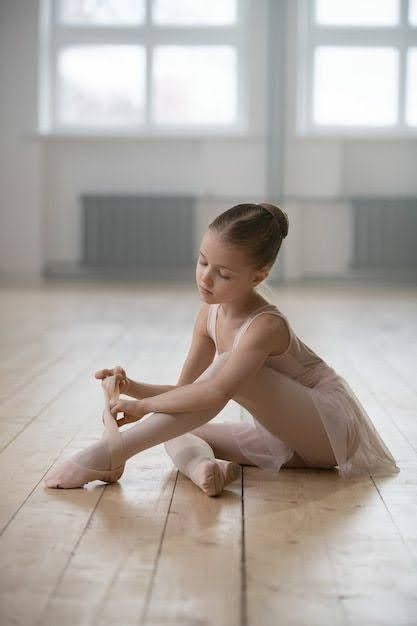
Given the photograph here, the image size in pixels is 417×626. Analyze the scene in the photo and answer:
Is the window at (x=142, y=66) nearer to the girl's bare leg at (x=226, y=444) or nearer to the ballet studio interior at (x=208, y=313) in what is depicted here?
the ballet studio interior at (x=208, y=313)

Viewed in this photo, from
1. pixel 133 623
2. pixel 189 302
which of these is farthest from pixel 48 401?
pixel 189 302

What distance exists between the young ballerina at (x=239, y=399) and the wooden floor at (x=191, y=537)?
45mm

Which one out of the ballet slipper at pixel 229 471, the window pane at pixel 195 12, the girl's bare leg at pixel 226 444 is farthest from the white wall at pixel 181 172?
the ballet slipper at pixel 229 471

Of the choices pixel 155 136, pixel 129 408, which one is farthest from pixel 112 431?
pixel 155 136

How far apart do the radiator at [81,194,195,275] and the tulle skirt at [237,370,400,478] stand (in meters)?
6.28

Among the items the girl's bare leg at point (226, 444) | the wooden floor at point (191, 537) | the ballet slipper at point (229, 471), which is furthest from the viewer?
the girl's bare leg at point (226, 444)

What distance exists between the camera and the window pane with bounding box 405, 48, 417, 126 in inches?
328

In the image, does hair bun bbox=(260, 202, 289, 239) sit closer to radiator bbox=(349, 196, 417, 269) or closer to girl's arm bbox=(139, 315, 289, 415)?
girl's arm bbox=(139, 315, 289, 415)

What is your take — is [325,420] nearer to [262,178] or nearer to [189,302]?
[189,302]

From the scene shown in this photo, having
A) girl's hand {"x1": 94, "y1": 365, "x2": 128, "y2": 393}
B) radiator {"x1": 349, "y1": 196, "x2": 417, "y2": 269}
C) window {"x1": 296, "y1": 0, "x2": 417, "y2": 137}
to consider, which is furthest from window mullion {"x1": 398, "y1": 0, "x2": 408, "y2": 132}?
girl's hand {"x1": 94, "y1": 365, "x2": 128, "y2": 393}

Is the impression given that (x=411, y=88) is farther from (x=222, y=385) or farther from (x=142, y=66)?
(x=222, y=385)

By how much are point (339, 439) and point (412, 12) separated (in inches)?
274

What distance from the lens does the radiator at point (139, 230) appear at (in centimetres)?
831

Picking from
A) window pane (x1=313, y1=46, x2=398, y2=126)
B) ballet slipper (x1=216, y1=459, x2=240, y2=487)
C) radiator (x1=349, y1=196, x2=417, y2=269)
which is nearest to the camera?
ballet slipper (x1=216, y1=459, x2=240, y2=487)
